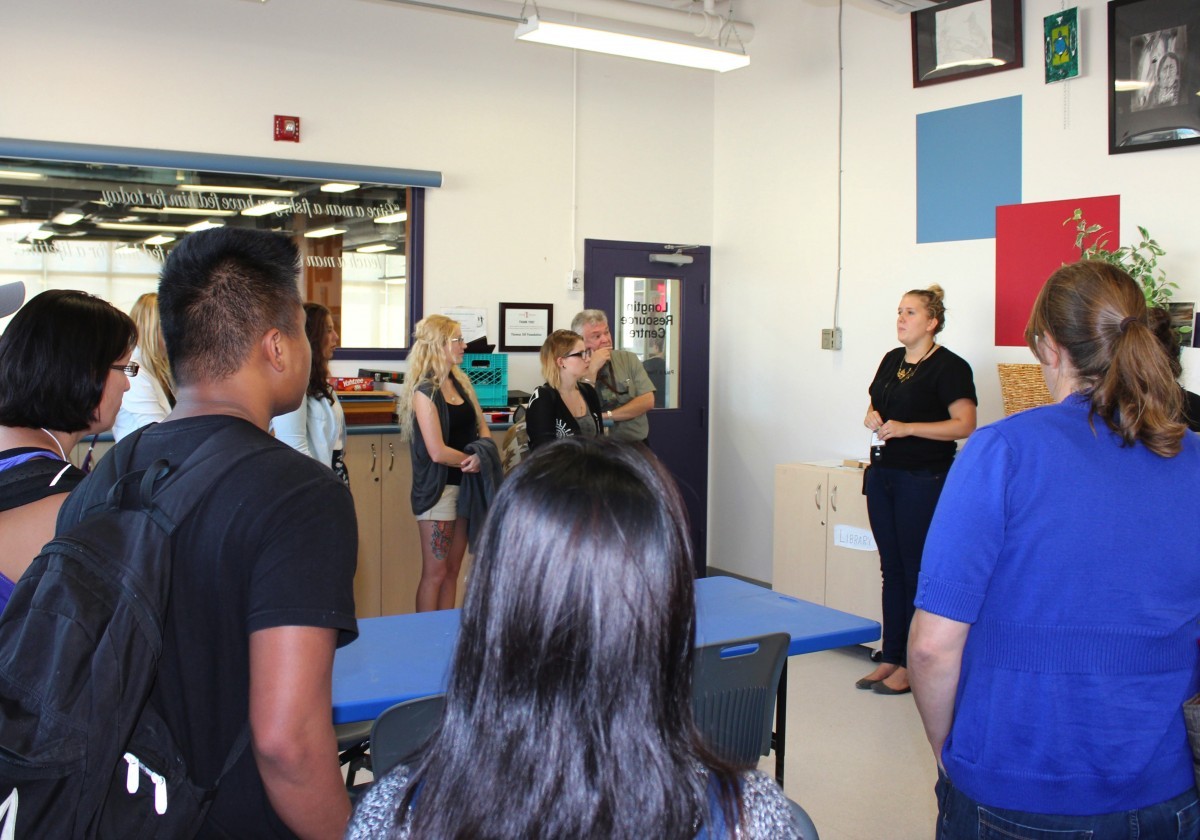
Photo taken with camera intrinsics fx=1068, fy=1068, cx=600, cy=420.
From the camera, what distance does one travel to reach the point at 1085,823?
1.52 meters

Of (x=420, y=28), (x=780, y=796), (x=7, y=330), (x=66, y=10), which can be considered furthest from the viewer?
(x=420, y=28)

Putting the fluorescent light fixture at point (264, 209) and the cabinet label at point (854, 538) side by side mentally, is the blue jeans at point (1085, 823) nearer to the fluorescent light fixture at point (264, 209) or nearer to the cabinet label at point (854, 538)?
the cabinet label at point (854, 538)

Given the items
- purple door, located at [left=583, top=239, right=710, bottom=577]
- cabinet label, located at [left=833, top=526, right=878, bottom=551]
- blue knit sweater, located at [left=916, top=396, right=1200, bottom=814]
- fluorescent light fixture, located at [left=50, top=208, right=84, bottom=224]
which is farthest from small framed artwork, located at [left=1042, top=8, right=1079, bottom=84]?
fluorescent light fixture, located at [left=50, top=208, right=84, bottom=224]

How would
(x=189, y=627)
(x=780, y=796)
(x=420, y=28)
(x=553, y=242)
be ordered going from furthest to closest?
1. (x=553, y=242)
2. (x=420, y=28)
3. (x=189, y=627)
4. (x=780, y=796)

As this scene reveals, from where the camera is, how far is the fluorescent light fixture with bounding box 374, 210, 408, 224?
233 inches

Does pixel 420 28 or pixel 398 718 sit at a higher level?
pixel 420 28

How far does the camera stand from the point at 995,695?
1538mm

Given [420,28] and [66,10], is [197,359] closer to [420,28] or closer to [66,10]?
[66,10]

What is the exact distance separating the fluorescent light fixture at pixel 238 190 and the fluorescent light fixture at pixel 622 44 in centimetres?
154

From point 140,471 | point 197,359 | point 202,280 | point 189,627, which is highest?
point 202,280

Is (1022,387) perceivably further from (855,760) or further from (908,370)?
(855,760)

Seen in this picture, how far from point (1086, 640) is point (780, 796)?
781mm

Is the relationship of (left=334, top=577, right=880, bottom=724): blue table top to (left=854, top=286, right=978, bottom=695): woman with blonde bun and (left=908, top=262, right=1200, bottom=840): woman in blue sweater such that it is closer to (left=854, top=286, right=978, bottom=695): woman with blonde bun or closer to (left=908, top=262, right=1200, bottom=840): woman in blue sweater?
(left=908, top=262, right=1200, bottom=840): woman in blue sweater

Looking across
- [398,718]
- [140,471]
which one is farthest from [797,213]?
[140,471]
